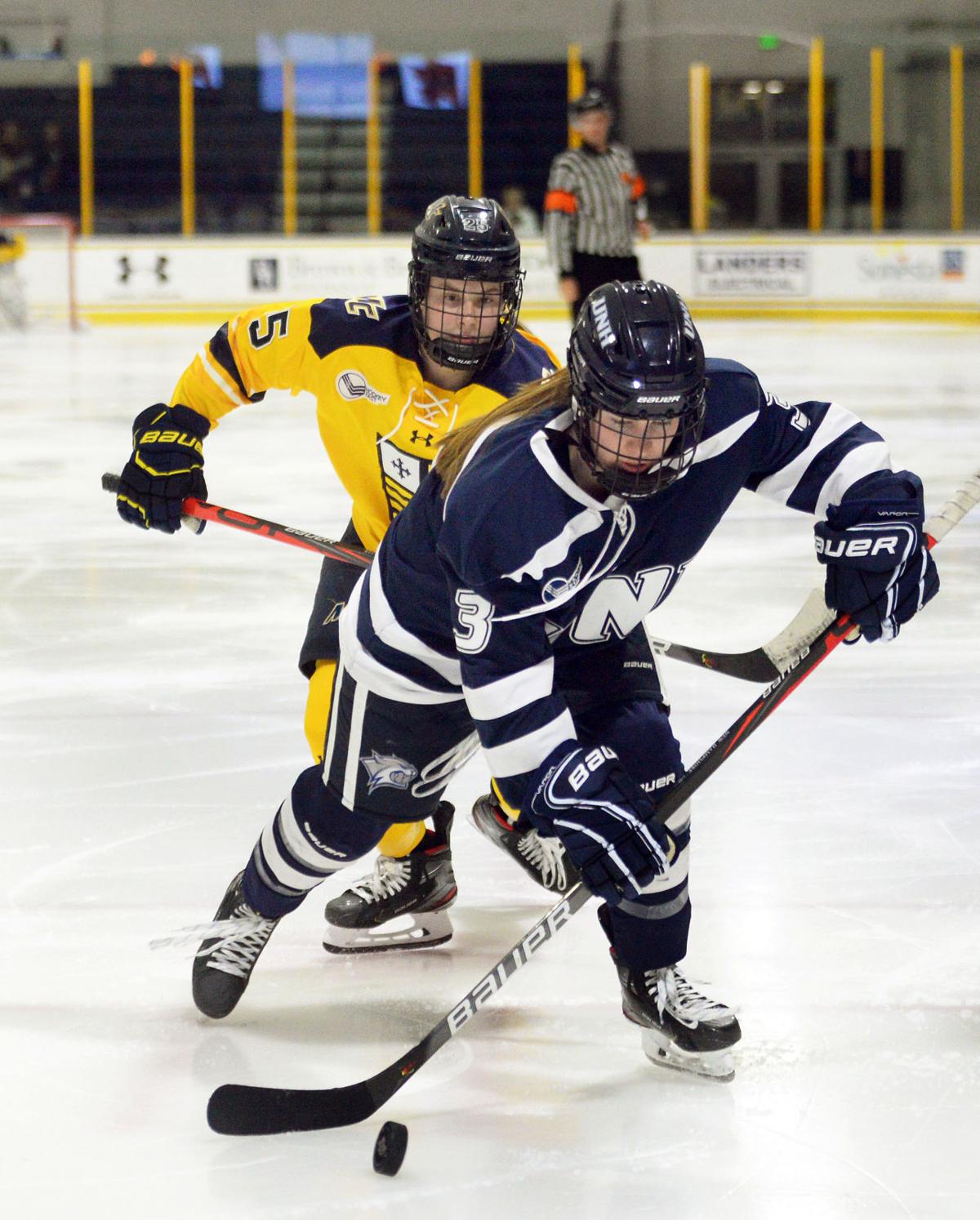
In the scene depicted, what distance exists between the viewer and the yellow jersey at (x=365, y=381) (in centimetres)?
223

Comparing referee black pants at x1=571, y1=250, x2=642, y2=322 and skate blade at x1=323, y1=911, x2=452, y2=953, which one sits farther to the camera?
referee black pants at x1=571, y1=250, x2=642, y2=322

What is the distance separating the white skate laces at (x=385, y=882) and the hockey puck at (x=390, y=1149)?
1.99 feet

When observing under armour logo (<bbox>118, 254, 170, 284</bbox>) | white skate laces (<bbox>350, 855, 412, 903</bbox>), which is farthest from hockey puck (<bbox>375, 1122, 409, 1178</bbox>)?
under armour logo (<bbox>118, 254, 170, 284</bbox>)

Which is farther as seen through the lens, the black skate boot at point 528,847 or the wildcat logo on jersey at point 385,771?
the black skate boot at point 528,847

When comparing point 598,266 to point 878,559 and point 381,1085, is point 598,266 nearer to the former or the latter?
point 878,559

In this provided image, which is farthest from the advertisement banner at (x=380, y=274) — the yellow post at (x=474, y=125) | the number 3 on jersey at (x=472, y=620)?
the number 3 on jersey at (x=472, y=620)

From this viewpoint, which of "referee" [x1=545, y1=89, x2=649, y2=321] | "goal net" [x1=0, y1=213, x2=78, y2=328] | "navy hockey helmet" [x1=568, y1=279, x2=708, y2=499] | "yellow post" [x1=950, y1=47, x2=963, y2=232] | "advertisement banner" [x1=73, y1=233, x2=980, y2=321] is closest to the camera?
"navy hockey helmet" [x1=568, y1=279, x2=708, y2=499]

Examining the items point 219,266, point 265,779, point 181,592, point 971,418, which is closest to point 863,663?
point 265,779

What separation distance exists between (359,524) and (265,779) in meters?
0.55

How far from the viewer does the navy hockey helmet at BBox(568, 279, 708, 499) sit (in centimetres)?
154

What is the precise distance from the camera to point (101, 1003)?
193cm

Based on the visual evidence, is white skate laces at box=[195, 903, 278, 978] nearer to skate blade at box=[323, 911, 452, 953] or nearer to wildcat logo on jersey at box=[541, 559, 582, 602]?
skate blade at box=[323, 911, 452, 953]

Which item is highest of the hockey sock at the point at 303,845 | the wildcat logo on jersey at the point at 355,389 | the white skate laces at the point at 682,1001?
the wildcat logo on jersey at the point at 355,389

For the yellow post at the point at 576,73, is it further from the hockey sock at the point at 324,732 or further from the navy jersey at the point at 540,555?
the navy jersey at the point at 540,555
